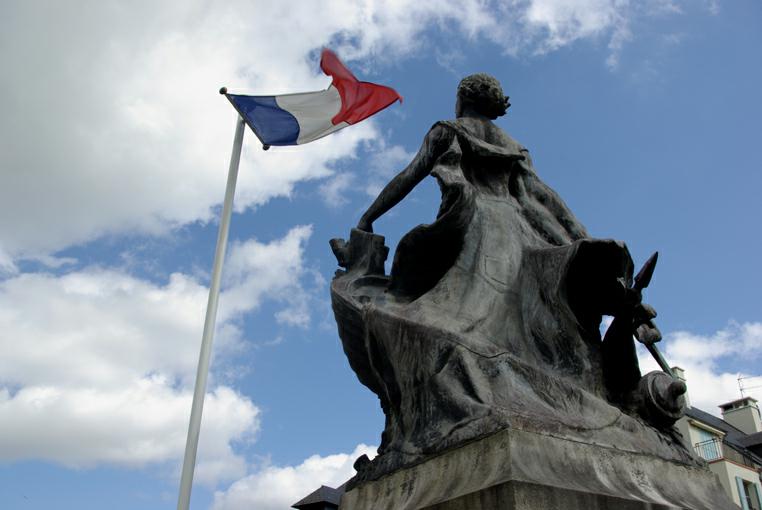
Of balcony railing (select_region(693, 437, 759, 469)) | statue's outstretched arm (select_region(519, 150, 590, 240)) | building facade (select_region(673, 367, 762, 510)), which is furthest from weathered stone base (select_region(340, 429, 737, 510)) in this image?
balcony railing (select_region(693, 437, 759, 469))

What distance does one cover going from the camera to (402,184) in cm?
629

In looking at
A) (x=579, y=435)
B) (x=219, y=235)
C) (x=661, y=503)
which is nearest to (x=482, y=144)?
(x=579, y=435)

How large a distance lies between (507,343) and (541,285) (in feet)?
1.72

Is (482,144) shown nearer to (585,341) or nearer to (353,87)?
(585,341)

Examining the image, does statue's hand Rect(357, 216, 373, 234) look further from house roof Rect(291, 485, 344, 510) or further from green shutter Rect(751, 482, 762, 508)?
green shutter Rect(751, 482, 762, 508)

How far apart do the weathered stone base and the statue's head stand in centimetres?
356

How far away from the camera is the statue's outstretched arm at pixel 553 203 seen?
20.0 ft

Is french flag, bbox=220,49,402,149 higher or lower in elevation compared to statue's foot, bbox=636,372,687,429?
higher

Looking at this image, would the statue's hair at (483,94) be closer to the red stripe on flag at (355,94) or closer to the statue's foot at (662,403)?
the statue's foot at (662,403)

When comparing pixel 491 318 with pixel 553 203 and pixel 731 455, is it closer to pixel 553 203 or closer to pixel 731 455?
pixel 553 203

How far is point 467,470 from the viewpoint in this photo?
3562mm

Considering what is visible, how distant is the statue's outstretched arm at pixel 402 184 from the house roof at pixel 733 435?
26.9 m

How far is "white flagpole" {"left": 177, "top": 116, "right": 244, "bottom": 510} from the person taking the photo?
752 centimetres

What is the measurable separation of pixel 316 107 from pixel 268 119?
2.44ft
